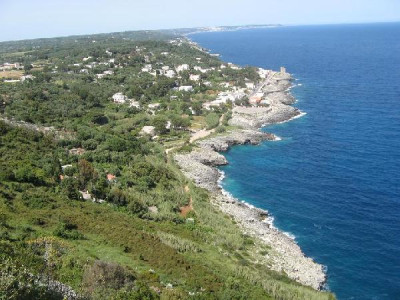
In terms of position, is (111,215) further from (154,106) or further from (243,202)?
(154,106)

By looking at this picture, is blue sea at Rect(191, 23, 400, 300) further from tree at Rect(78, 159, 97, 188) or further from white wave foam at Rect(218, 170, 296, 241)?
tree at Rect(78, 159, 97, 188)

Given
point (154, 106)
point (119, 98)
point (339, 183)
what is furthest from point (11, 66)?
point (339, 183)

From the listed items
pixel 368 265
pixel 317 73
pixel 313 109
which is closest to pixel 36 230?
pixel 368 265

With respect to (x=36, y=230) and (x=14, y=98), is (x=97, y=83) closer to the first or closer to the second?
(x=14, y=98)

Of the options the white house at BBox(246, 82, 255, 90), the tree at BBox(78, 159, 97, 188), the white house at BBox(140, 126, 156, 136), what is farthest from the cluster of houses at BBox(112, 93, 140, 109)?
the tree at BBox(78, 159, 97, 188)

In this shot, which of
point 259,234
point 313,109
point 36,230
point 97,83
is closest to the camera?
point 36,230

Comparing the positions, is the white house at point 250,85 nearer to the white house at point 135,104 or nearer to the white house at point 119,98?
the white house at point 135,104

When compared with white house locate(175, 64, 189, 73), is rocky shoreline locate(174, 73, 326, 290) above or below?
below
